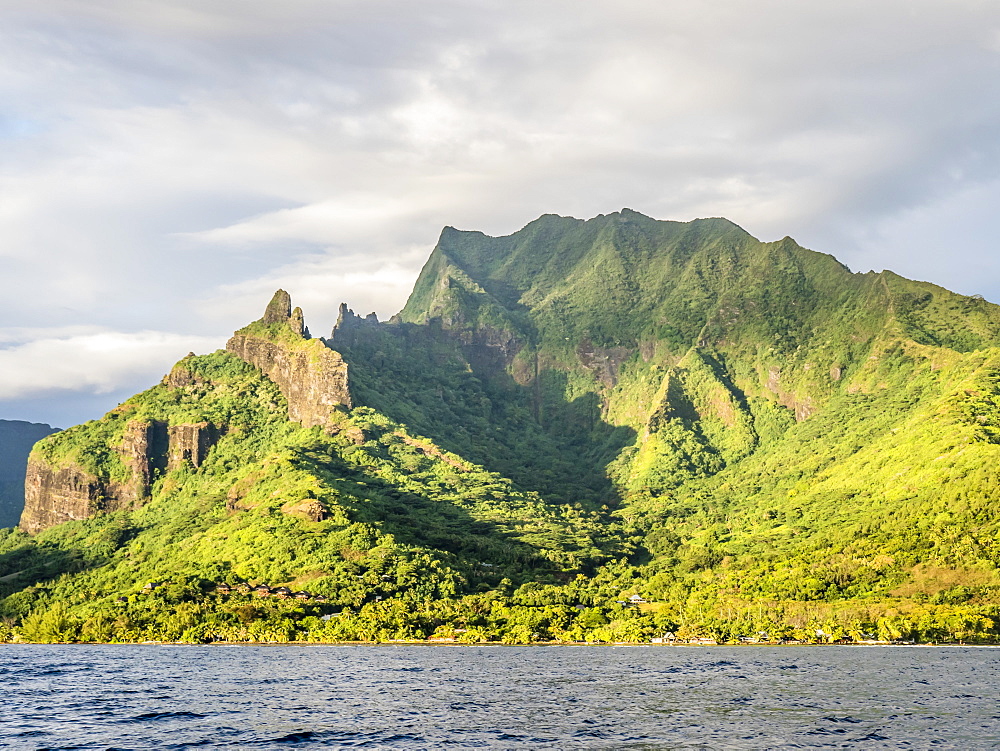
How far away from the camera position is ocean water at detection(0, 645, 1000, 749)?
268 feet

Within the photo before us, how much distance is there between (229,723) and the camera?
3585 inches

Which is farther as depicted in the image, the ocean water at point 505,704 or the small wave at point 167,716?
the small wave at point 167,716

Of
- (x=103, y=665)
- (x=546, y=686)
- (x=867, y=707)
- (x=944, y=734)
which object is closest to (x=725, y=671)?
(x=546, y=686)

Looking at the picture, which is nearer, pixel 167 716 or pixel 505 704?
pixel 167 716

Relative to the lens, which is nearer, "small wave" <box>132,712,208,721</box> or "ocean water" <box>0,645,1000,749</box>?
"ocean water" <box>0,645,1000,749</box>

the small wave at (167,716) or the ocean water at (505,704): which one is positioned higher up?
the small wave at (167,716)

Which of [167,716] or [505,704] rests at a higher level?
[167,716]

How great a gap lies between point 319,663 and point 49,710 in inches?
2687

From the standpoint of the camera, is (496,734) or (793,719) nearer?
(496,734)

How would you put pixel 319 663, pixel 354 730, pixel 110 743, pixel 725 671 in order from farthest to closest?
pixel 319 663 < pixel 725 671 < pixel 354 730 < pixel 110 743

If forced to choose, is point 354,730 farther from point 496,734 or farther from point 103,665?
point 103,665

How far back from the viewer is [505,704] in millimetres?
104812

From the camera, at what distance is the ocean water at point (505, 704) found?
8156 centimetres

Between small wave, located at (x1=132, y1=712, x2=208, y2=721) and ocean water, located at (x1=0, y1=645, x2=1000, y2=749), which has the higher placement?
small wave, located at (x1=132, y1=712, x2=208, y2=721)
